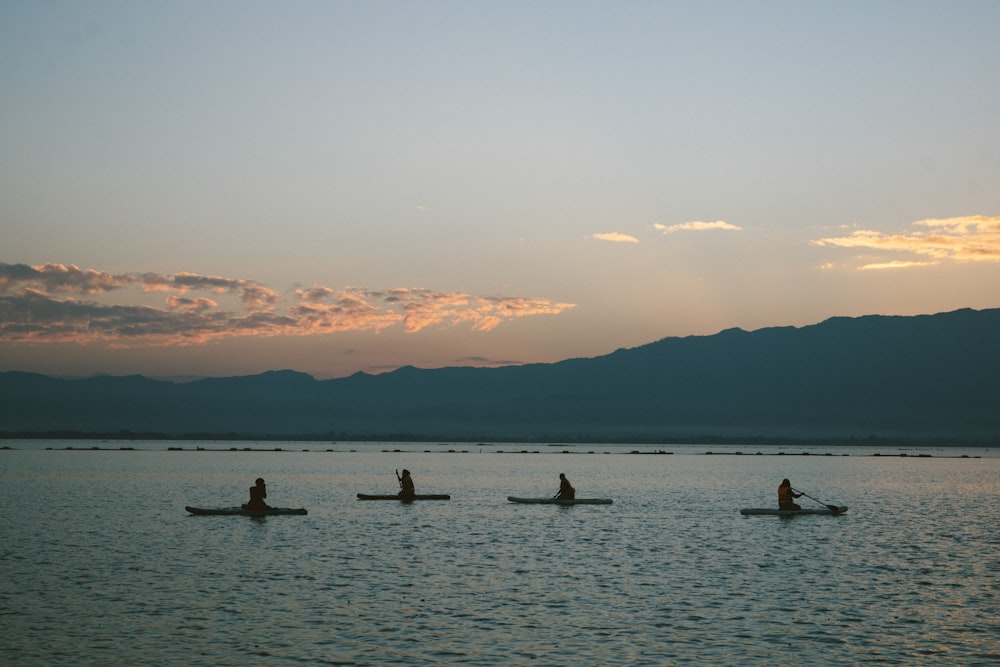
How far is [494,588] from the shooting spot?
32.9 metres

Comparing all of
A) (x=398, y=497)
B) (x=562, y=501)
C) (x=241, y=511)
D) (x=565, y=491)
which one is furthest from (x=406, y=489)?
(x=241, y=511)

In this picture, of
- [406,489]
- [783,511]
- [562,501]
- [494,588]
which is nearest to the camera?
[494,588]

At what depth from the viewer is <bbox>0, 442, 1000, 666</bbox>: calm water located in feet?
78.4

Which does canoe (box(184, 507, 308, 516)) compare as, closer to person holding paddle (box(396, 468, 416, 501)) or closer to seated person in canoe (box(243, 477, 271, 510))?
seated person in canoe (box(243, 477, 271, 510))

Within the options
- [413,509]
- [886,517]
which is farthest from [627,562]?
[886,517]

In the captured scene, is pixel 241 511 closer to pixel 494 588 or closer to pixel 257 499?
pixel 257 499

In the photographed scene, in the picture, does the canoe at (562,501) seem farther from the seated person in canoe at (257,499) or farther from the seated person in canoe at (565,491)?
the seated person in canoe at (257,499)

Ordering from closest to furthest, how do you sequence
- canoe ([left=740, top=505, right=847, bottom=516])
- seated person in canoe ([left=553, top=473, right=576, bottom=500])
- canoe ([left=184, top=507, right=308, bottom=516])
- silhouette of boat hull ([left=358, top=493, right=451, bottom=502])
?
1. canoe ([left=184, top=507, right=308, bottom=516])
2. canoe ([left=740, top=505, right=847, bottom=516])
3. seated person in canoe ([left=553, top=473, right=576, bottom=500])
4. silhouette of boat hull ([left=358, top=493, right=451, bottom=502])

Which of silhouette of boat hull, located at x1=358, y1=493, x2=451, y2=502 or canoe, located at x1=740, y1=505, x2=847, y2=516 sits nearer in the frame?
canoe, located at x1=740, y1=505, x2=847, y2=516

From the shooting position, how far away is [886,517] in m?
66.1

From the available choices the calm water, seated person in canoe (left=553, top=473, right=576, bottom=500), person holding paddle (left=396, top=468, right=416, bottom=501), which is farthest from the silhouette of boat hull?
seated person in canoe (left=553, top=473, right=576, bottom=500)

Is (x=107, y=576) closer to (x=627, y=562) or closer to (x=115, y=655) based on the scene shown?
(x=115, y=655)

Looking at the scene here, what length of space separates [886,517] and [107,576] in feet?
164

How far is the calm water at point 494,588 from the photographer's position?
23.9 meters
